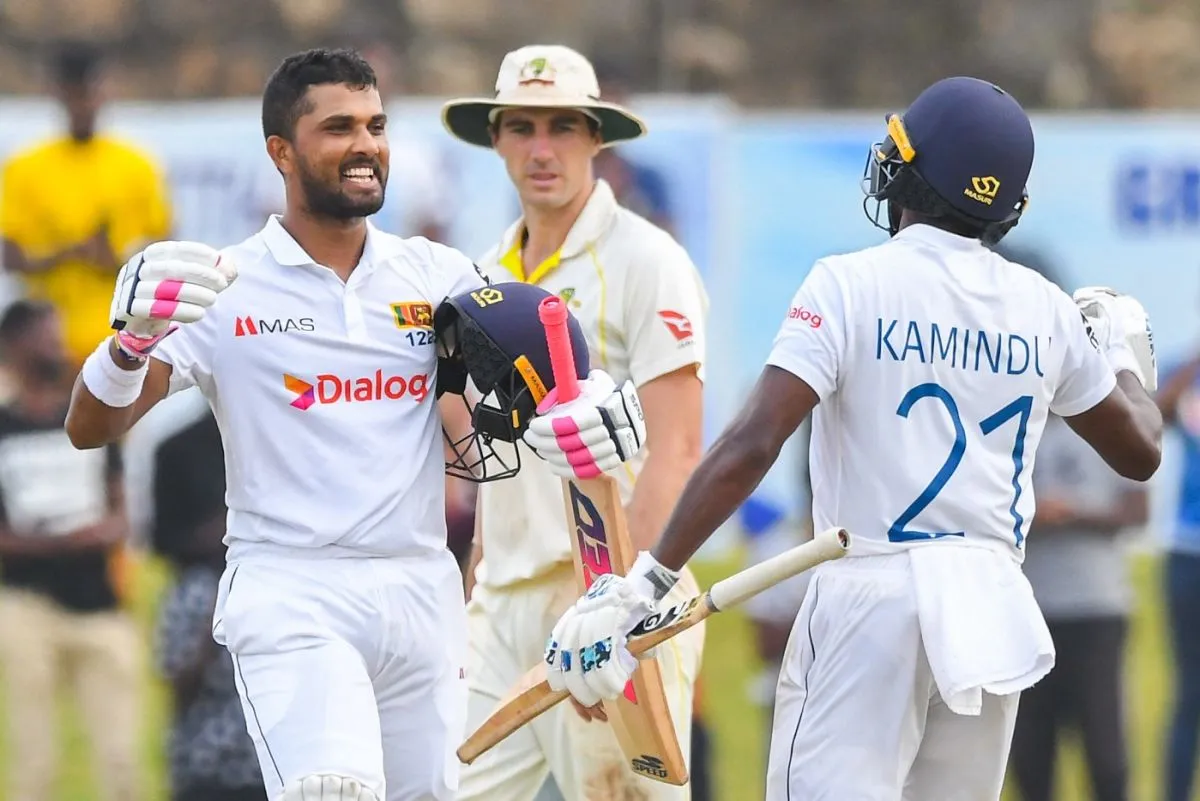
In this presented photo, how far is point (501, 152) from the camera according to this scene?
21.3ft

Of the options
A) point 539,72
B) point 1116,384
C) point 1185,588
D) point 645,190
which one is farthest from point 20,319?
point 1116,384

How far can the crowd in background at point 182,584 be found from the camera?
26.3 ft

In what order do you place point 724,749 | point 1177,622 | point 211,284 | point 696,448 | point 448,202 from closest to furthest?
point 211,284
point 696,448
point 1177,622
point 724,749
point 448,202

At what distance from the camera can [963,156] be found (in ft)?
16.5

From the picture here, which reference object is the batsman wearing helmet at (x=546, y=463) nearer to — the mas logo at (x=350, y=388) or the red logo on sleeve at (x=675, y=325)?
the red logo on sleeve at (x=675, y=325)

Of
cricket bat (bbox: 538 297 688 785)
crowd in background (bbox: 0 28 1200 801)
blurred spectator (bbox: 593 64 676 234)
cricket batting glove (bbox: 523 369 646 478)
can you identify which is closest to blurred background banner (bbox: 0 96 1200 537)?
blurred spectator (bbox: 593 64 676 234)

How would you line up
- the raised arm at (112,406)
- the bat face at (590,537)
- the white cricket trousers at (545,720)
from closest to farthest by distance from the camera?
1. the raised arm at (112,406)
2. the bat face at (590,537)
3. the white cricket trousers at (545,720)

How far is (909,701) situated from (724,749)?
5031mm

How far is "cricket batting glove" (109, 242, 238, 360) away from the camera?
488 centimetres

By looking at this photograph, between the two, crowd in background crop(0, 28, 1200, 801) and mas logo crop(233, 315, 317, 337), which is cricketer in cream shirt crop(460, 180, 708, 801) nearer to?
mas logo crop(233, 315, 317, 337)

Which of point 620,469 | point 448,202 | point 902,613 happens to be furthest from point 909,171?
point 448,202

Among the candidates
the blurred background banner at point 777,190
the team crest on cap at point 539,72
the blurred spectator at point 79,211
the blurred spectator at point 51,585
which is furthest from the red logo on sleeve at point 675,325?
the blurred background banner at point 777,190

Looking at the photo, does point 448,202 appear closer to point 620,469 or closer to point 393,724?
point 620,469

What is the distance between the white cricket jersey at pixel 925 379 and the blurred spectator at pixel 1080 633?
299 cm
